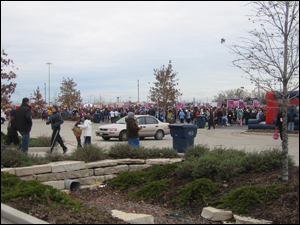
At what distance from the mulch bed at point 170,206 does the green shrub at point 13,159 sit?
1.32 meters

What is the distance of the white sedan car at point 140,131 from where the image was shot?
16703 mm

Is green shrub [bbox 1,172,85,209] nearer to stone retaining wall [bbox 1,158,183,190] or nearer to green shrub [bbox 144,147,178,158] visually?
stone retaining wall [bbox 1,158,183,190]

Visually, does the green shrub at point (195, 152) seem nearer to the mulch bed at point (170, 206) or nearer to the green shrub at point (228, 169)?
the mulch bed at point (170, 206)

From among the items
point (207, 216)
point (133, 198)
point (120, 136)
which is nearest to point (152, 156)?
point (133, 198)

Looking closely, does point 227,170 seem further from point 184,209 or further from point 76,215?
point 76,215

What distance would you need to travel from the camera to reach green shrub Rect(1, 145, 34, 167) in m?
6.59

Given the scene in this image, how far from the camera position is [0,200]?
4938 mm

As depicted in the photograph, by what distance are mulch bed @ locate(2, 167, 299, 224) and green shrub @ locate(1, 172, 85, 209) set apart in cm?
14

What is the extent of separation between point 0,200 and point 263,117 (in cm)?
2410

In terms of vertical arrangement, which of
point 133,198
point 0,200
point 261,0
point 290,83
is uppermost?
A: point 261,0

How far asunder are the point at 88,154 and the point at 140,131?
9.76m

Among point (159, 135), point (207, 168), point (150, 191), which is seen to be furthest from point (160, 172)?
point (159, 135)

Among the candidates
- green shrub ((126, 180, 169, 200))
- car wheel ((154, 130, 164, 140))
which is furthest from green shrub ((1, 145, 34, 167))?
car wheel ((154, 130, 164, 140))

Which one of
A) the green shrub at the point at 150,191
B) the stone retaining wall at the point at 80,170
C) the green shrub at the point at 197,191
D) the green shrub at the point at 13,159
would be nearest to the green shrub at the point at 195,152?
the stone retaining wall at the point at 80,170
